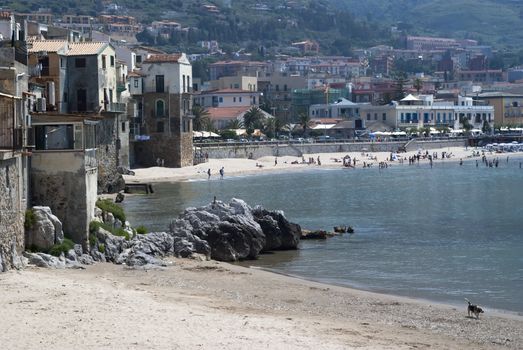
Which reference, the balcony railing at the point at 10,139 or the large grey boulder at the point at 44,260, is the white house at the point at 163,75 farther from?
the large grey boulder at the point at 44,260

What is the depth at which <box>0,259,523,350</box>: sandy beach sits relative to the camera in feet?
67.7

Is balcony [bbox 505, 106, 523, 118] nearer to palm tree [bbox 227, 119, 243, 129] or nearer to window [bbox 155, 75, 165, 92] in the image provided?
palm tree [bbox 227, 119, 243, 129]

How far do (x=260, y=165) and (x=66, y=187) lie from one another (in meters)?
65.0

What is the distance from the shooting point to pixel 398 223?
51844mm

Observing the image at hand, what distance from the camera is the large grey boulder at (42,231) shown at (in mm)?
29188

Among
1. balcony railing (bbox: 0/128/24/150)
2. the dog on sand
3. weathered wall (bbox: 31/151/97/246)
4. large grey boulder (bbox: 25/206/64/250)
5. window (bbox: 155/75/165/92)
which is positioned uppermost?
window (bbox: 155/75/165/92)

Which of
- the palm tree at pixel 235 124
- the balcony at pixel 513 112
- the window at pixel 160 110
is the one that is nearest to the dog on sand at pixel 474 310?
the window at pixel 160 110

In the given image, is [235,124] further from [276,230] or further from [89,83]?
[276,230]

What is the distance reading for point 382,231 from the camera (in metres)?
47.8

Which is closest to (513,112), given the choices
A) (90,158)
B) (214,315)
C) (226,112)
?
(226,112)

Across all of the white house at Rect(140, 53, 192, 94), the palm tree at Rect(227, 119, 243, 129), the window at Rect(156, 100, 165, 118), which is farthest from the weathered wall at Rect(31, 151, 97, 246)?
the palm tree at Rect(227, 119, 243, 129)

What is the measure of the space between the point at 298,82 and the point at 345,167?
7935 cm

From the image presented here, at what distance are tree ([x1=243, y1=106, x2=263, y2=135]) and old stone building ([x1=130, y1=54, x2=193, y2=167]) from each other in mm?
40867

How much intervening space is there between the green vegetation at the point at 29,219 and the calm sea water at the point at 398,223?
874 cm
